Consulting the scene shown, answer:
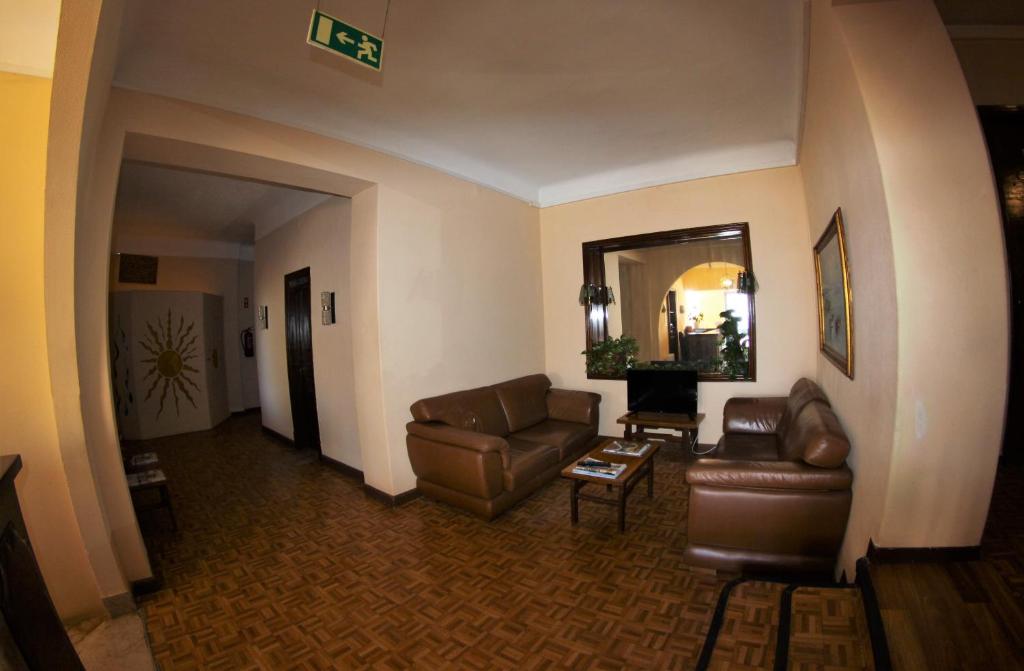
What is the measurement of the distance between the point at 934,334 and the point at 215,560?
4.00 meters

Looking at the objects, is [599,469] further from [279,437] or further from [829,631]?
[279,437]

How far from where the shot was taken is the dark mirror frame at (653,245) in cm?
411

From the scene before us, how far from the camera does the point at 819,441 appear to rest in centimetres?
207

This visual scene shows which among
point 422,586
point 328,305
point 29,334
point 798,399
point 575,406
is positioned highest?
point 328,305

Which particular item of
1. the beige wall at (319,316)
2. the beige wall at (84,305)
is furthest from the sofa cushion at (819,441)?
the beige wall at (84,305)

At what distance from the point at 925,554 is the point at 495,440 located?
89.4 inches

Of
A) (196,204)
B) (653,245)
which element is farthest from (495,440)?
(196,204)

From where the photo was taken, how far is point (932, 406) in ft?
5.04

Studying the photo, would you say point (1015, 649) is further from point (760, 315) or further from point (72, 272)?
point (72, 272)

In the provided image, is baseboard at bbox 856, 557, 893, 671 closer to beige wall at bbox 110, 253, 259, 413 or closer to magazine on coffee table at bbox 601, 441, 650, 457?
magazine on coffee table at bbox 601, 441, 650, 457

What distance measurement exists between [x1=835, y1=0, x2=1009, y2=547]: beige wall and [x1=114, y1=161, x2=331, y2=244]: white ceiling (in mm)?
4028

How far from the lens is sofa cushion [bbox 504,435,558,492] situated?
311 centimetres

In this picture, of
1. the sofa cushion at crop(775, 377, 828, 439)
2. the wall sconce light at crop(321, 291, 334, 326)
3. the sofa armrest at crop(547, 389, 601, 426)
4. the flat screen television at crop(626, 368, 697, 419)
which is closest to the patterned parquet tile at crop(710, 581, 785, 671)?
the sofa cushion at crop(775, 377, 828, 439)

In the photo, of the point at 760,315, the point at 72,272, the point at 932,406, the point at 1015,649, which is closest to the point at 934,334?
the point at 932,406
